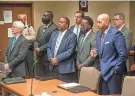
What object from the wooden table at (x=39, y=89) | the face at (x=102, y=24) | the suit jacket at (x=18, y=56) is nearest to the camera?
the wooden table at (x=39, y=89)

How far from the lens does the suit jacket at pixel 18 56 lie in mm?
4984

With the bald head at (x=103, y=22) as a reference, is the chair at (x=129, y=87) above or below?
below

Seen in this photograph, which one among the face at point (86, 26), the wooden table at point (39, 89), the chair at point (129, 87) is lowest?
the wooden table at point (39, 89)

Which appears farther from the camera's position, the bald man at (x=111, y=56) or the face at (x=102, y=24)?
the face at (x=102, y=24)

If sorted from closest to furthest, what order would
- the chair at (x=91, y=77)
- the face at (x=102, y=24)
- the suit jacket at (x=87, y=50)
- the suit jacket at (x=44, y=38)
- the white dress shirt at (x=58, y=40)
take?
the chair at (x=91, y=77) → the face at (x=102, y=24) → the suit jacket at (x=87, y=50) → the white dress shirt at (x=58, y=40) → the suit jacket at (x=44, y=38)

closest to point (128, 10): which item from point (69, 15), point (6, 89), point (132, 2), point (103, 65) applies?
point (132, 2)

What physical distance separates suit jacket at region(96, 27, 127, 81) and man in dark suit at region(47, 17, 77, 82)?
0.84 meters

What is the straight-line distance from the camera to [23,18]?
268 inches

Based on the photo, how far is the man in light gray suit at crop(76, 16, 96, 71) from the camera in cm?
482

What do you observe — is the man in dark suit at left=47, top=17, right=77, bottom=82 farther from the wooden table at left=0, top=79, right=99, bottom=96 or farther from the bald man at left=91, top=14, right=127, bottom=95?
the wooden table at left=0, top=79, right=99, bottom=96

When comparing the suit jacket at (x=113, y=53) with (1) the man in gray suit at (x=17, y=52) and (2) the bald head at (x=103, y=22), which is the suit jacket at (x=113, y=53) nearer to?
(2) the bald head at (x=103, y=22)

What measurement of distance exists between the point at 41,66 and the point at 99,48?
203 centimetres

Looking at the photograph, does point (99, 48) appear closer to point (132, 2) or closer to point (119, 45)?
point (119, 45)

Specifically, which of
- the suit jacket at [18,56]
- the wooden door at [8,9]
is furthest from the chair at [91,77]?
the wooden door at [8,9]
